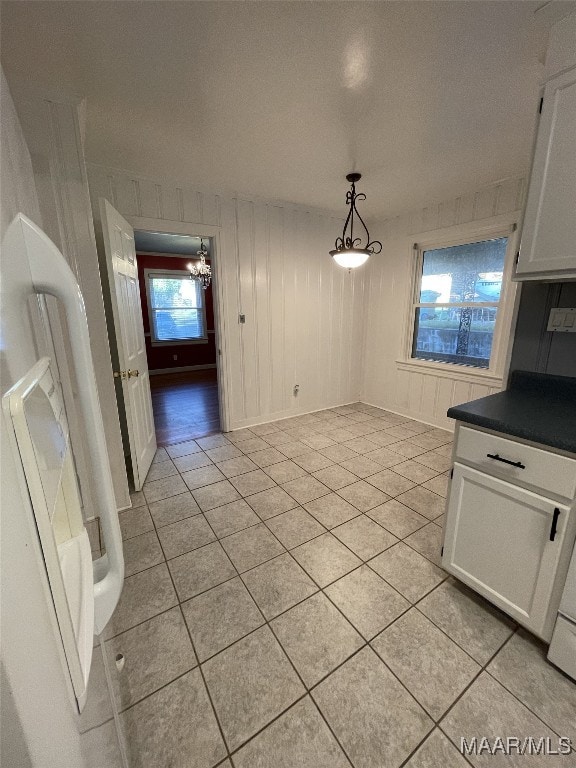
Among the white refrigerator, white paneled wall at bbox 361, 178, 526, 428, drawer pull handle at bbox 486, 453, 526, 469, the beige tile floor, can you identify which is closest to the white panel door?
the beige tile floor

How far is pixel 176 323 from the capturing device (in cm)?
696

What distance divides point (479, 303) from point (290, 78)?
2620 mm

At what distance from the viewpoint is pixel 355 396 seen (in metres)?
4.71

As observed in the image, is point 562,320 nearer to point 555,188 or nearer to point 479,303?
point 555,188

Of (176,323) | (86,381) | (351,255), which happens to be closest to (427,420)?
(351,255)

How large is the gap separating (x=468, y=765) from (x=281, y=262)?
147 inches

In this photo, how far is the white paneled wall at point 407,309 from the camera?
3.01 metres

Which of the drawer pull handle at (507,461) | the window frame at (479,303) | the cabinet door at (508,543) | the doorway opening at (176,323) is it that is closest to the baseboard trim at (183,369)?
the doorway opening at (176,323)

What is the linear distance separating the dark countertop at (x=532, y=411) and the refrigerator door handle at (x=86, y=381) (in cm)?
128

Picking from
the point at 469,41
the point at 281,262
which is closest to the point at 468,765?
the point at 469,41

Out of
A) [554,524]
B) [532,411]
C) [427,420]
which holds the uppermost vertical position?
[532,411]

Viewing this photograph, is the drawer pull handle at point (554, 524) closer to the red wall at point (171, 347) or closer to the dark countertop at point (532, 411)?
the dark countertop at point (532, 411)

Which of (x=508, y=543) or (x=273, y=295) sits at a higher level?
(x=273, y=295)

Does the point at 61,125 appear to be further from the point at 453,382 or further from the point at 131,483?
the point at 453,382
